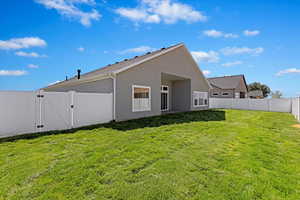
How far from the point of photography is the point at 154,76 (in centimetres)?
1028

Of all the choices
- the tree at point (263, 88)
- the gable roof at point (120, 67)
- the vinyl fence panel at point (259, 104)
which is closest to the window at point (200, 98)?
the gable roof at point (120, 67)

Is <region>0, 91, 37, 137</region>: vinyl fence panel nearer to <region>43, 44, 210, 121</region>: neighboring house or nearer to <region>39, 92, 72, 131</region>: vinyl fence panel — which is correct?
<region>39, 92, 72, 131</region>: vinyl fence panel

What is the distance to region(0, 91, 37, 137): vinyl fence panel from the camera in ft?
16.8

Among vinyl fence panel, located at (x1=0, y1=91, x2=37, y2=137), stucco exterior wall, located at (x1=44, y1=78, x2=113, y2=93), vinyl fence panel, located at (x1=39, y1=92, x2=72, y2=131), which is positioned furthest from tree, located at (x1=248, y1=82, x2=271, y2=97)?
vinyl fence panel, located at (x1=0, y1=91, x2=37, y2=137)

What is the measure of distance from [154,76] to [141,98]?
191cm

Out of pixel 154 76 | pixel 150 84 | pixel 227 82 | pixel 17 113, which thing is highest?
pixel 227 82

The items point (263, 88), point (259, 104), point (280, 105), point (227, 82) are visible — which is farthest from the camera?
point (263, 88)

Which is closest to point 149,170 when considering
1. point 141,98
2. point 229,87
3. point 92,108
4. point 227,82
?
point 92,108

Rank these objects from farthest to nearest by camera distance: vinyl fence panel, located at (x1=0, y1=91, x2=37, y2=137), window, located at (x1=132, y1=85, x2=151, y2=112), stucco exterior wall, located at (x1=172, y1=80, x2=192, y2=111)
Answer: stucco exterior wall, located at (x1=172, y1=80, x2=192, y2=111), window, located at (x1=132, y1=85, x2=151, y2=112), vinyl fence panel, located at (x1=0, y1=91, x2=37, y2=137)

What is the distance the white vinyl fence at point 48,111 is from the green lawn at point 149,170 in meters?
1.08

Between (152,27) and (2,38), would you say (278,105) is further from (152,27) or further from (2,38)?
(2,38)

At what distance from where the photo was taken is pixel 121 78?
8312mm

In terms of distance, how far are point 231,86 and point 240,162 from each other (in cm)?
2680

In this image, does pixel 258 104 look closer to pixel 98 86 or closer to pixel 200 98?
pixel 200 98
